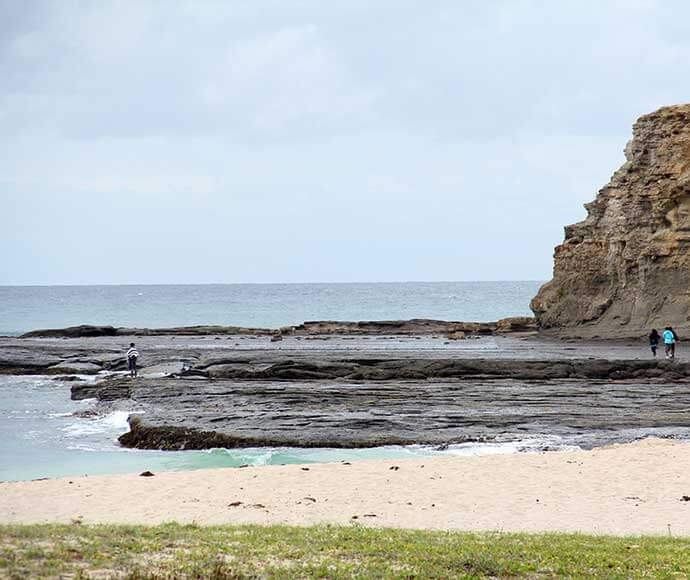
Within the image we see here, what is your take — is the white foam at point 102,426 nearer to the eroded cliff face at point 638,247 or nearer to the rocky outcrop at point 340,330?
the eroded cliff face at point 638,247

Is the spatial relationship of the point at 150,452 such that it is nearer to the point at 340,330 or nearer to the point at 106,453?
the point at 106,453

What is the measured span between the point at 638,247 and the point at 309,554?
55886 millimetres

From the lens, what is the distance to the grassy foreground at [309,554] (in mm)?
9172

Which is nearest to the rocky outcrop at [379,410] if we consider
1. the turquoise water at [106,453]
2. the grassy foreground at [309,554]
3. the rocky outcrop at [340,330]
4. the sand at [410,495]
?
the turquoise water at [106,453]

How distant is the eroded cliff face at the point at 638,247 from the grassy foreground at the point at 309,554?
48.7 metres

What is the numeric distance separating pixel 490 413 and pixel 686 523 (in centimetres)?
1443

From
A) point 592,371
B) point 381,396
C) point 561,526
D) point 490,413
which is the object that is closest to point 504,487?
point 561,526

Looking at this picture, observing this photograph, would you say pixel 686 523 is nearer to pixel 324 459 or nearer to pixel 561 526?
pixel 561 526

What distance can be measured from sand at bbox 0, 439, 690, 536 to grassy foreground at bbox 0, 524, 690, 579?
282cm

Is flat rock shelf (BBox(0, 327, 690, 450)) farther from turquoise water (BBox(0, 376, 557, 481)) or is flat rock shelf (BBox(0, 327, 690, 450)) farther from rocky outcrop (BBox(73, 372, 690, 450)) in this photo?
turquoise water (BBox(0, 376, 557, 481))

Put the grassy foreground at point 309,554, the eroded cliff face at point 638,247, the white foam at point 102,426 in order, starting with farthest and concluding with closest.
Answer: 1. the eroded cliff face at point 638,247
2. the white foam at point 102,426
3. the grassy foreground at point 309,554

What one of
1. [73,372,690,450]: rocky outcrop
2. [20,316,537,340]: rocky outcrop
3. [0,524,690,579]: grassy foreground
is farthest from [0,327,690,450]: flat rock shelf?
[20,316,537,340]: rocky outcrop

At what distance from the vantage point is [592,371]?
135 ft

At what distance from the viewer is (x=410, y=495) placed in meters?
17.1
